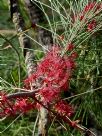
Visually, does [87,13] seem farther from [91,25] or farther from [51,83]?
[51,83]

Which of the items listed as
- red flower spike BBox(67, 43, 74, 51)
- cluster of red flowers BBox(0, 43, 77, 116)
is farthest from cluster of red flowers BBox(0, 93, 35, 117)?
red flower spike BBox(67, 43, 74, 51)

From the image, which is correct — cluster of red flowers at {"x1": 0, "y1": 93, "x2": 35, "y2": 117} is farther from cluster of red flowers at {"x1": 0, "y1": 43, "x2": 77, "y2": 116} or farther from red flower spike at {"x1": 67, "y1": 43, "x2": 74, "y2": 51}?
red flower spike at {"x1": 67, "y1": 43, "x2": 74, "y2": 51}

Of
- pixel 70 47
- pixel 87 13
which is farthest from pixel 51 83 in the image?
pixel 87 13

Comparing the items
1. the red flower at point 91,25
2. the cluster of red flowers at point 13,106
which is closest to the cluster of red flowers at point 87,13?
the red flower at point 91,25

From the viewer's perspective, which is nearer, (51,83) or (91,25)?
(51,83)

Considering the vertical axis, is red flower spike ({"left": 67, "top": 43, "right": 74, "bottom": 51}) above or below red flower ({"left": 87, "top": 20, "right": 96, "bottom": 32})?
below

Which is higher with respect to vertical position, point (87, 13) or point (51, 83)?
point (87, 13)

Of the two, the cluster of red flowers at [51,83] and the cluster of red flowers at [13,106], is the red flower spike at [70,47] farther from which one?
the cluster of red flowers at [13,106]

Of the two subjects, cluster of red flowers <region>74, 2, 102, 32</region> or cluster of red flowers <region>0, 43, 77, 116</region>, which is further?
cluster of red flowers <region>74, 2, 102, 32</region>

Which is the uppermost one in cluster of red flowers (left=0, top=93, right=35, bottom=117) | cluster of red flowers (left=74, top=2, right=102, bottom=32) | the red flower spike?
cluster of red flowers (left=74, top=2, right=102, bottom=32)

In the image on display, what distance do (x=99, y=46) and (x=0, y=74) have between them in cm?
75

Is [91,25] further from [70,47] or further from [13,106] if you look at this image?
[13,106]

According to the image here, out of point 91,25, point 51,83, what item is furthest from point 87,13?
point 51,83

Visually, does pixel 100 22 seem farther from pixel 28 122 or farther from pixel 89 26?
pixel 28 122
